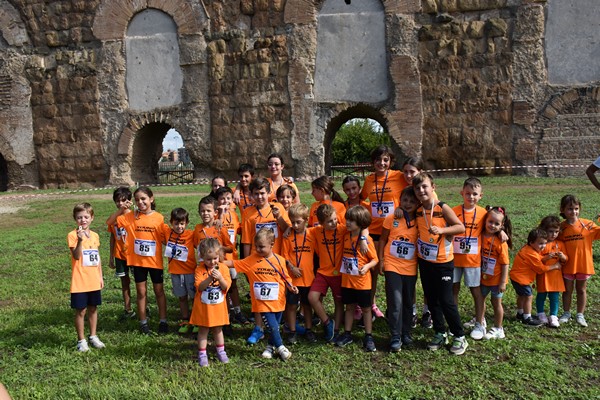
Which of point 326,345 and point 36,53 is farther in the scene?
point 36,53

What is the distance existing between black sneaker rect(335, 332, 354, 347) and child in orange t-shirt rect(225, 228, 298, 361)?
0.43m

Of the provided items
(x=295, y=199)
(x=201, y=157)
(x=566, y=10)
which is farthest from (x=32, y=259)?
(x=566, y=10)

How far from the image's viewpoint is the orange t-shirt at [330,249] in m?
4.17

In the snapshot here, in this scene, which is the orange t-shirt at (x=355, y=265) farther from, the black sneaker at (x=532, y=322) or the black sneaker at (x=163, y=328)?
the black sneaker at (x=163, y=328)

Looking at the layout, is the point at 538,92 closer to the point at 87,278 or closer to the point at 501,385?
the point at 501,385

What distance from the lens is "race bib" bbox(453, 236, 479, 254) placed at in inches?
163

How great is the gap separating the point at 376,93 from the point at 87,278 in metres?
10.7

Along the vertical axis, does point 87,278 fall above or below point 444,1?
below

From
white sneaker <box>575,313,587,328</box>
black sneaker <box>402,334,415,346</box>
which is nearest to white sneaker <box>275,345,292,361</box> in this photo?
black sneaker <box>402,334,415,346</box>

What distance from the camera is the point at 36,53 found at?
49.8ft

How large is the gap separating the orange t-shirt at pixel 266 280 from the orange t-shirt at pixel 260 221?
1.22ft

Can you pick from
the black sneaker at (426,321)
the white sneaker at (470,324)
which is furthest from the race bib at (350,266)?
the white sneaker at (470,324)

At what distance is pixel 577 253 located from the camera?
4375mm

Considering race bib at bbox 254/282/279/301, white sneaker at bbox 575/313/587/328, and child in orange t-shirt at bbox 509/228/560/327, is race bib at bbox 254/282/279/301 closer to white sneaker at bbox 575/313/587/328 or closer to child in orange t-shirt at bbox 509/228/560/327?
child in orange t-shirt at bbox 509/228/560/327
